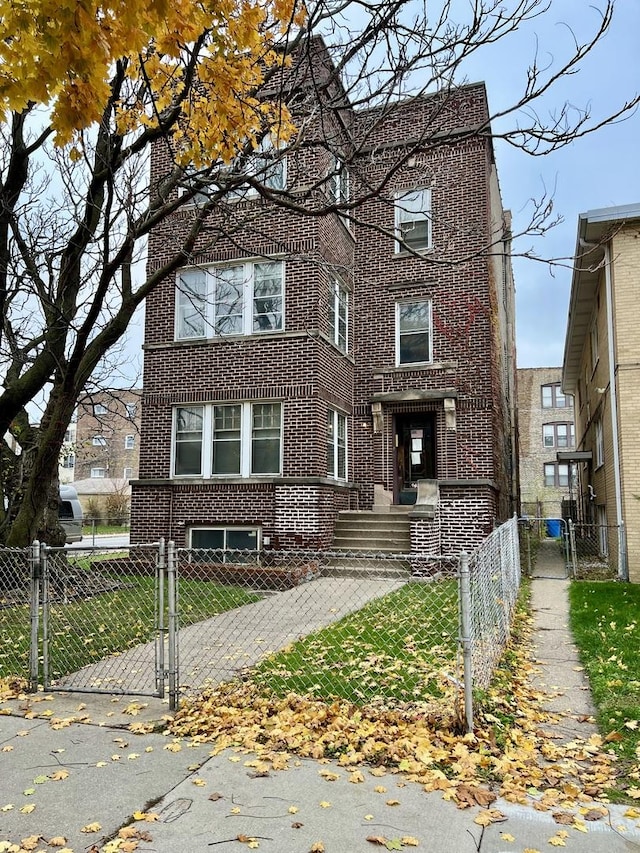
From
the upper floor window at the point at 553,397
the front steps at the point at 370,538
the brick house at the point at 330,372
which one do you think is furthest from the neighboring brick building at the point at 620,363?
the upper floor window at the point at 553,397

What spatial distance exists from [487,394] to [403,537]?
3.93 meters

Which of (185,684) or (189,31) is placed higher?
(189,31)

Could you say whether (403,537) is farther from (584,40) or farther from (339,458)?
(584,40)

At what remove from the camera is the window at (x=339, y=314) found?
15438 mm

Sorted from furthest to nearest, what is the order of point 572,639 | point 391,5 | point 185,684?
point 572,639 → point 391,5 → point 185,684

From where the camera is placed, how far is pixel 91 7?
4082mm

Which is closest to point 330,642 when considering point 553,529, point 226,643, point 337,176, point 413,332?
point 226,643

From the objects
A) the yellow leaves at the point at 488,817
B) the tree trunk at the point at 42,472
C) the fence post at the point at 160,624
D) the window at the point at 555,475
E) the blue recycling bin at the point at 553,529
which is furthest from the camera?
the window at the point at 555,475

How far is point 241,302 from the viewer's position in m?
15.0

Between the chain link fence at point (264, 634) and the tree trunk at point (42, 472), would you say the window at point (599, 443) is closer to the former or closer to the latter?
the chain link fence at point (264, 634)

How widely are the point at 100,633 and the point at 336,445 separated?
319 inches

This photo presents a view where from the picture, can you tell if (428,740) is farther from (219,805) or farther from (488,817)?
(219,805)

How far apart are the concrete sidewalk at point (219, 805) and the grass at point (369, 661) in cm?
128

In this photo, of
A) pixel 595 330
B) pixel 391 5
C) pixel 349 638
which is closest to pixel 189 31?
pixel 391 5
